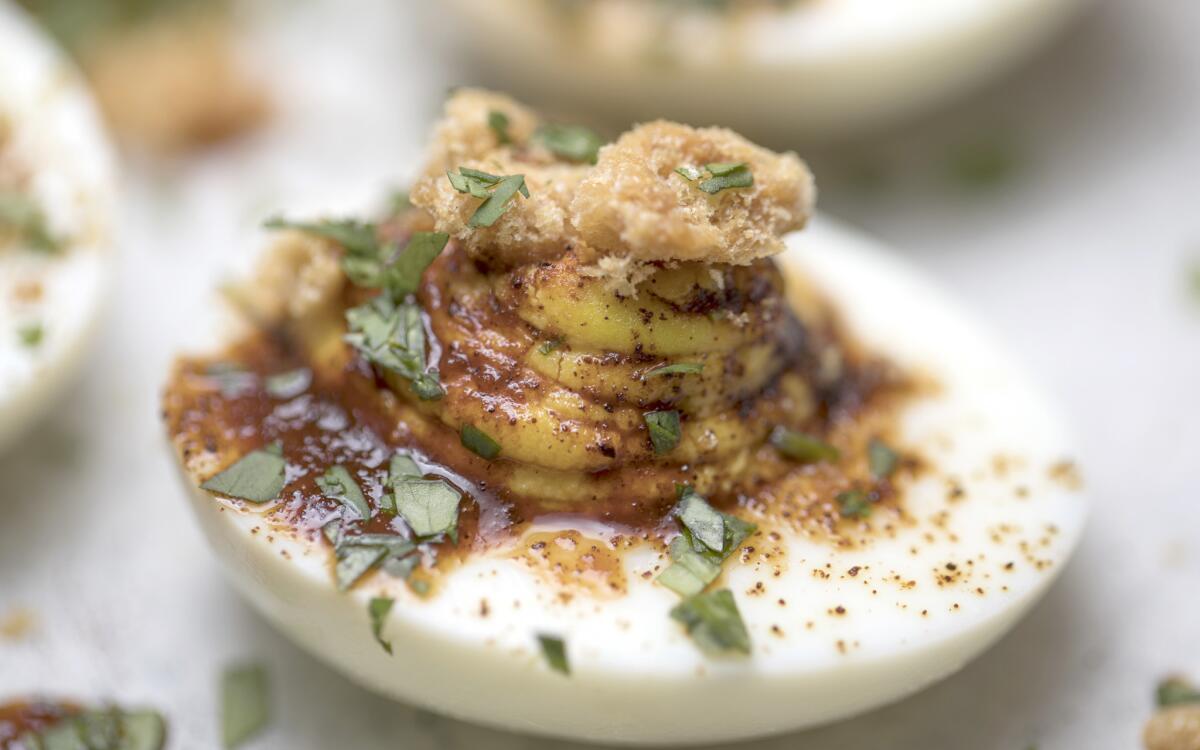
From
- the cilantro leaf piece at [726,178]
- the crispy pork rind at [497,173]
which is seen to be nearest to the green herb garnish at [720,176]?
the cilantro leaf piece at [726,178]

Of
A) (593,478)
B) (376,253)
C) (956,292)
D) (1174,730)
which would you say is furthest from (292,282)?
(1174,730)

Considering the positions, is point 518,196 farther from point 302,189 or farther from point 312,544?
point 302,189

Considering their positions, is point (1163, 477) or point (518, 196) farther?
point (1163, 477)

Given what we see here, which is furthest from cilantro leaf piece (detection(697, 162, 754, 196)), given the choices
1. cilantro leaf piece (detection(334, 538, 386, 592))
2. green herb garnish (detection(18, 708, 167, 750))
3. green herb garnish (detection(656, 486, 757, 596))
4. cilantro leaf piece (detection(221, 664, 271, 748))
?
green herb garnish (detection(18, 708, 167, 750))

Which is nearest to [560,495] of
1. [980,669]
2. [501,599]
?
[501,599]

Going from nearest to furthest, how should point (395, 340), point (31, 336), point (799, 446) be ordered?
point (395, 340) → point (799, 446) → point (31, 336)

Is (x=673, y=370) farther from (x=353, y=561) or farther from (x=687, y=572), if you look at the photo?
(x=353, y=561)
